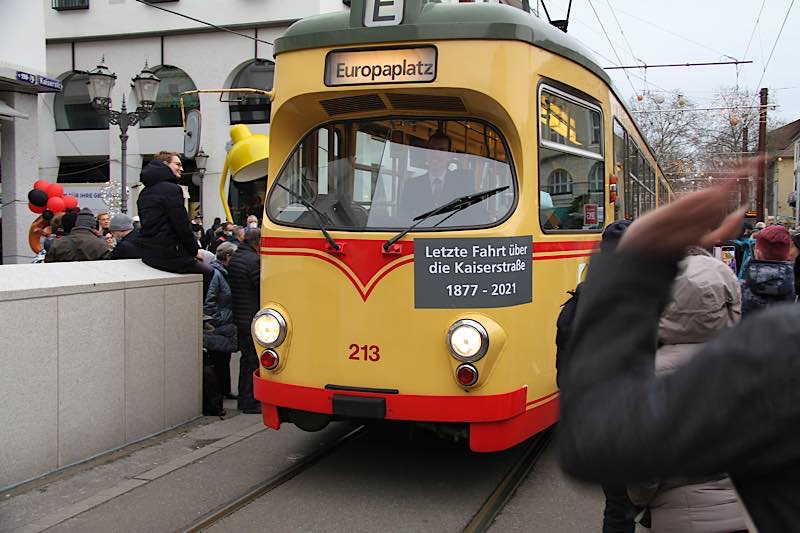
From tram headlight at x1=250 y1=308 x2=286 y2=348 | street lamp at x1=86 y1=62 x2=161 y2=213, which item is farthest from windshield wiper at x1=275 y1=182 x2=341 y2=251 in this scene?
street lamp at x1=86 y1=62 x2=161 y2=213

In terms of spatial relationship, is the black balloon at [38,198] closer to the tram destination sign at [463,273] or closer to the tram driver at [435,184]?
the tram driver at [435,184]

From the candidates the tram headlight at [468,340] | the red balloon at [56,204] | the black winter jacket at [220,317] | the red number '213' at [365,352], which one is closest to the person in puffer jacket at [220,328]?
the black winter jacket at [220,317]

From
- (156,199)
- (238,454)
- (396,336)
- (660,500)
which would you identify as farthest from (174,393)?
(660,500)

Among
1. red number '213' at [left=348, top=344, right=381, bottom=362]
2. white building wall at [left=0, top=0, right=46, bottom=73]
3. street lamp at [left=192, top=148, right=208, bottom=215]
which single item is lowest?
red number '213' at [left=348, top=344, right=381, bottom=362]

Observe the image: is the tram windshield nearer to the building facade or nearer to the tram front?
the tram front

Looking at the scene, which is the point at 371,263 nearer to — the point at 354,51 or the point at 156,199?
the point at 354,51

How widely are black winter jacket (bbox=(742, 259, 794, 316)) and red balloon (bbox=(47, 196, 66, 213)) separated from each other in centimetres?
1018

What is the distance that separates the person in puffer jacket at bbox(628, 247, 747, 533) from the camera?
298 cm

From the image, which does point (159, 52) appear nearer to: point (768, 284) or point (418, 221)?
point (418, 221)

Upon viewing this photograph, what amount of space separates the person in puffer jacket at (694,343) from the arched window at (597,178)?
3.05 m

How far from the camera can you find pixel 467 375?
5191mm

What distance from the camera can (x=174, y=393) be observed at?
7148mm

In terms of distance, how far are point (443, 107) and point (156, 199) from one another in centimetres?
277

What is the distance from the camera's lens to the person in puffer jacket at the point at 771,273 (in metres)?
6.07
